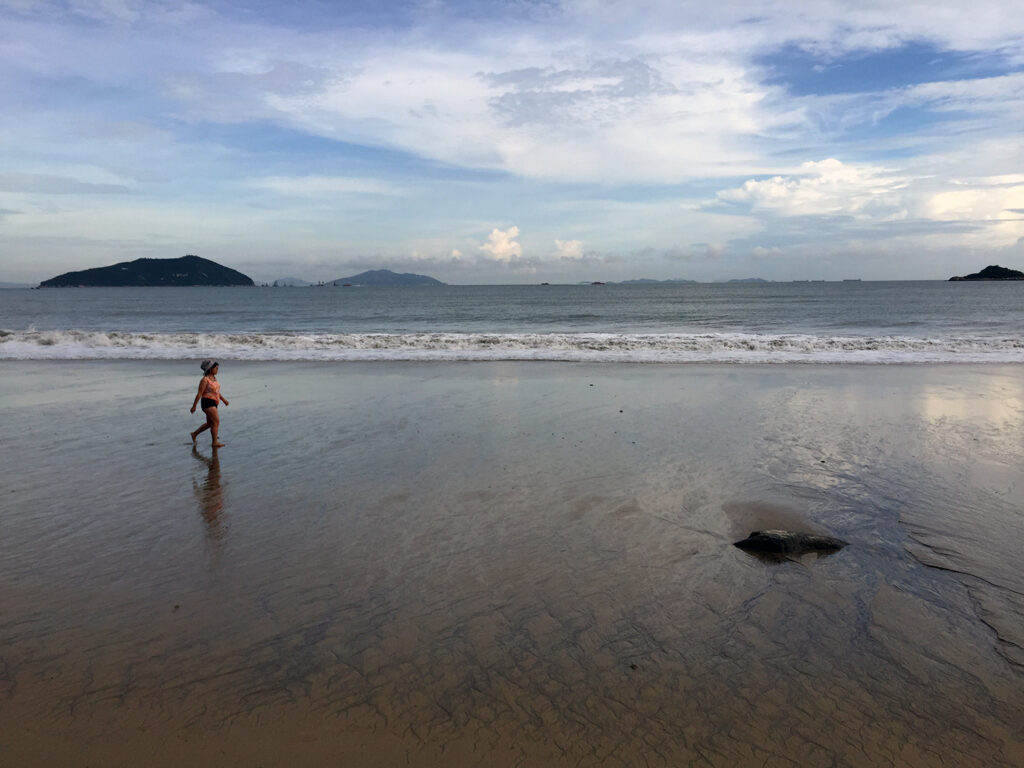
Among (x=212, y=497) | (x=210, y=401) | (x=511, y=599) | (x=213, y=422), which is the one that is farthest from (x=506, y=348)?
(x=511, y=599)

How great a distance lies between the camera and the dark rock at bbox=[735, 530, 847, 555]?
5.57 metres

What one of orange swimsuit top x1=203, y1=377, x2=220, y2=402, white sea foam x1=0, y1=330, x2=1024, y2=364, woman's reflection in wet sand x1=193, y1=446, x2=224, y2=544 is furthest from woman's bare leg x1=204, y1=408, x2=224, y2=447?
white sea foam x1=0, y1=330, x2=1024, y2=364

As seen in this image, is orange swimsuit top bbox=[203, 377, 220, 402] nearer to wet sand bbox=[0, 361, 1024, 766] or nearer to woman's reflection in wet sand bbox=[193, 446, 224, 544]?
wet sand bbox=[0, 361, 1024, 766]

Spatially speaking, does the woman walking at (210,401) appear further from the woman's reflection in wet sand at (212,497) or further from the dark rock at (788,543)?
the dark rock at (788,543)

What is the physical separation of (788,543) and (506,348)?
64.1 feet

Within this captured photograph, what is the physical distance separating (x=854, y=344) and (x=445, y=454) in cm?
2101

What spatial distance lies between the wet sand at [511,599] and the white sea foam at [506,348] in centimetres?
1185

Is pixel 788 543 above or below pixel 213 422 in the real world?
below

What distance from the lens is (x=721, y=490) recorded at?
7258 mm

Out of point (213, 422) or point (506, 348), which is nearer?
point (213, 422)

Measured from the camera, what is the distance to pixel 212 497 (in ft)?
23.4

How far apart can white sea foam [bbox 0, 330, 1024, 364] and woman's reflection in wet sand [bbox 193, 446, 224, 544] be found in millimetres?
13520

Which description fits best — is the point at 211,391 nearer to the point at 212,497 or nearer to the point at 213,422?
the point at 213,422

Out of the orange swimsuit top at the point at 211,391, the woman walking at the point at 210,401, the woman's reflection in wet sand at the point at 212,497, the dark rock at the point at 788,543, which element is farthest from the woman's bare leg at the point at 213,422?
the dark rock at the point at 788,543
